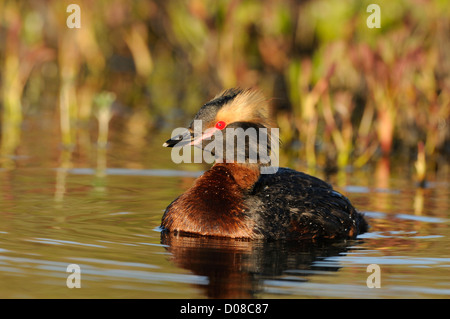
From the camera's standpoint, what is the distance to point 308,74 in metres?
12.2

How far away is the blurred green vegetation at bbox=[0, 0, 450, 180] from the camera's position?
11867 millimetres

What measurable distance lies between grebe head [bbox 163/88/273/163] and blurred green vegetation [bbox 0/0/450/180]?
3.36 meters

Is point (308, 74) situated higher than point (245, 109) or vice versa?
point (308, 74)

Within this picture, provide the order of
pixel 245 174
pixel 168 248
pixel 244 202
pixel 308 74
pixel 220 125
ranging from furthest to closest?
pixel 308 74
pixel 245 174
pixel 220 125
pixel 244 202
pixel 168 248

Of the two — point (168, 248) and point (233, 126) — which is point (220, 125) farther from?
point (168, 248)

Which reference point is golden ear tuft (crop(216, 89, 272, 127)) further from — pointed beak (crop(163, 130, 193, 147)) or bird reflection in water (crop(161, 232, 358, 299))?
bird reflection in water (crop(161, 232, 358, 299))

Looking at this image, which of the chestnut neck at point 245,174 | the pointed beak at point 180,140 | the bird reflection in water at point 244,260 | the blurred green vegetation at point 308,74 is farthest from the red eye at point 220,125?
the blurred green vegetation at point 308,74

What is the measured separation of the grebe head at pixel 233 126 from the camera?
7477 mm

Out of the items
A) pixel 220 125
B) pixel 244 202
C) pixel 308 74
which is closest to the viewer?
pixel 244 202

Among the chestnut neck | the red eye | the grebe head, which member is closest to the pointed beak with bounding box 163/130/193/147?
the grebe head

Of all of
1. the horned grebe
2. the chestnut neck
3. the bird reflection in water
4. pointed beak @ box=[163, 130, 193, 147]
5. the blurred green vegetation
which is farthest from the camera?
the blurred green vegetation

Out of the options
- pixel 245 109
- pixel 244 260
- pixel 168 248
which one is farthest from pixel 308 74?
pixel 244 260

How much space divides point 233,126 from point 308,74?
16.2ft

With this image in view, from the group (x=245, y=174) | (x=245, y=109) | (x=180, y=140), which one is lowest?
(x=245, y=174)
